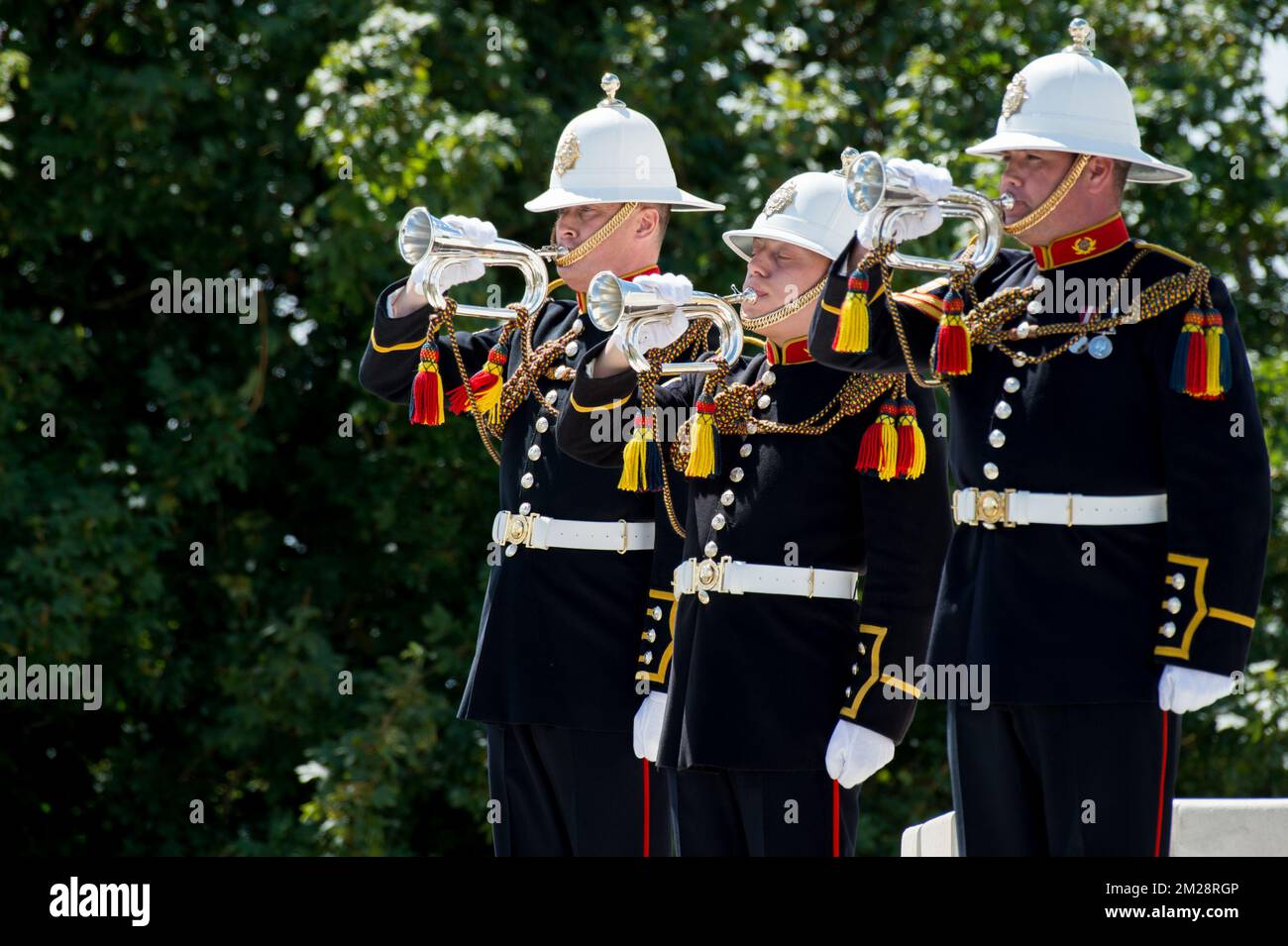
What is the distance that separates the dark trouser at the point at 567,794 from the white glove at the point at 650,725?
0.12m

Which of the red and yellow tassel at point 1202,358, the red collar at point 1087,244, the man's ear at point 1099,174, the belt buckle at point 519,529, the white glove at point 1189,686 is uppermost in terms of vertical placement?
the man's ear at point 1099,174

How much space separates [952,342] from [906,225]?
0.27 metres

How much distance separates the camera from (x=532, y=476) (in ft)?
17.5

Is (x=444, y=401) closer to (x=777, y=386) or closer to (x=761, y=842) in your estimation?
(x=777, y=386)

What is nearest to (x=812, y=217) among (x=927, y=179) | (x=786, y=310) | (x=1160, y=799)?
(x=786, y=310)

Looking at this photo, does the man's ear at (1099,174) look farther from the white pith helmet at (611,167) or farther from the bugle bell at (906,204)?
the white pith helmet at (611,167)

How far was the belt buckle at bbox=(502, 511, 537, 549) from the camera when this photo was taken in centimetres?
530

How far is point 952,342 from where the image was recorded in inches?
176

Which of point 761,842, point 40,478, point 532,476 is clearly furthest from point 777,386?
point 40,478

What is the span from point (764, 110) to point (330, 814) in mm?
3785

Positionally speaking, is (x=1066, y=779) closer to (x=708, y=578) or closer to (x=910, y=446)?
(x=910, y=446)

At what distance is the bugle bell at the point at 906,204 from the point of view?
4.31m

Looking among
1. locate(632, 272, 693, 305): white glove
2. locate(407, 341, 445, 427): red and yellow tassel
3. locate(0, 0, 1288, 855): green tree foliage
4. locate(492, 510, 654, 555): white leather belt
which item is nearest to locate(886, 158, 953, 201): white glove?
locate(632, 272, 693, 305): white glove

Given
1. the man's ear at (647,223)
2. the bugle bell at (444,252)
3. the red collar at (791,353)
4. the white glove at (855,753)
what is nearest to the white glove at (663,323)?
the red collar at (791,353)
